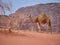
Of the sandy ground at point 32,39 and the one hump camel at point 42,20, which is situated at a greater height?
the one hump camel at point 42,20

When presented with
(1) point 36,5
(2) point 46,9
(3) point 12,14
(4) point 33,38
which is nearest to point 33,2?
(1) point 36,5

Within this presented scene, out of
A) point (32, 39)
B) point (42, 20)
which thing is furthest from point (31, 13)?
point (32, 39)

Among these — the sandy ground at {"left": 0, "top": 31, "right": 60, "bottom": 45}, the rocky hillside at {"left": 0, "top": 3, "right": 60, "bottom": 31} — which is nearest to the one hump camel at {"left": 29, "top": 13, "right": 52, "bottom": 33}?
the rocky hillside at {"left": 0, "top": 3, "right": 60, "bottom": 31}

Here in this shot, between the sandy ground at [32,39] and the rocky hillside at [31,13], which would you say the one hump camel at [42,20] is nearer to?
the rocky hillside at [31,13]

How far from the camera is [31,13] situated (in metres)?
2.86

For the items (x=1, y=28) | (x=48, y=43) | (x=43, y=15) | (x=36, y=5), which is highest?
(x=36, y=5)

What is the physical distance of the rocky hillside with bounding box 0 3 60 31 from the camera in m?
2.82

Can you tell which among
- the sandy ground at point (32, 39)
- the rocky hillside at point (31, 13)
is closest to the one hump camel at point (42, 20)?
the rocky hillside at point (31, 13)

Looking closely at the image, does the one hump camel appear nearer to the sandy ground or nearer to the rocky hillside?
the rocky hillside

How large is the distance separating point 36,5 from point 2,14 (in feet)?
2.13

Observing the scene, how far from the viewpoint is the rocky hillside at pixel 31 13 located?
282 cm

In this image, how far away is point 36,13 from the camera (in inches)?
112

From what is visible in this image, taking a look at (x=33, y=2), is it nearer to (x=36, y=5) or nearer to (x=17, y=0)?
(x=36, y=5)

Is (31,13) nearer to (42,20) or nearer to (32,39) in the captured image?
(42,20)
